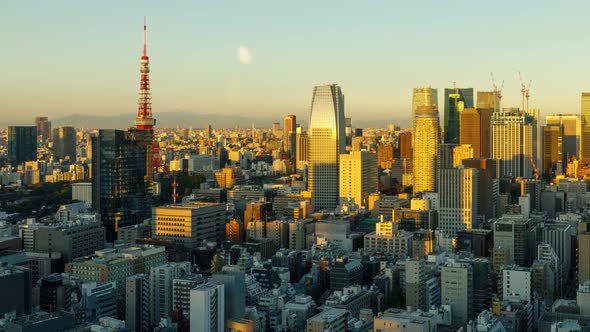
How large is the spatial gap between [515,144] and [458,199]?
492 inches

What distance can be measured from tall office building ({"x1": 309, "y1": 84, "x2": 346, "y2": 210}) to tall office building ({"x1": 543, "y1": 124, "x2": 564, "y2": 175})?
34.9 ft

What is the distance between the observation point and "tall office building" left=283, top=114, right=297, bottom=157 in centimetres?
3625

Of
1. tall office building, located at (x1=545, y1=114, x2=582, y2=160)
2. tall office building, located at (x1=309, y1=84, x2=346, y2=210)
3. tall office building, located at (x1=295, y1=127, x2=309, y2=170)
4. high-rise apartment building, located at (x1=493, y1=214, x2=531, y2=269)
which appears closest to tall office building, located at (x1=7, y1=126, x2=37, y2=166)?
tall office building, located at (x1=295, y1=127, x2=309, y2=170)

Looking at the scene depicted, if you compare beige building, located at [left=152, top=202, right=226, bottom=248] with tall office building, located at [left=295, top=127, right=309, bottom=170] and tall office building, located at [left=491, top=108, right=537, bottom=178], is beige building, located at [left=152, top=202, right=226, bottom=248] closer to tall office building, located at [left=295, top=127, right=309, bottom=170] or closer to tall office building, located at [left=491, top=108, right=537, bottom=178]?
tall office building, located at [left=295, top=127, right=309, bottom=170]

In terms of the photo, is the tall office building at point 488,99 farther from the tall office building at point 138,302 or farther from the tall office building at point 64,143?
the tall office building at point 138,302

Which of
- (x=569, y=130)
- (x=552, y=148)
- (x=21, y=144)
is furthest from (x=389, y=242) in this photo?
(x=569, y=130)

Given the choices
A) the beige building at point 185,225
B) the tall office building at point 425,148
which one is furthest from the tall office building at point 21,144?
the beige building at point 185,225

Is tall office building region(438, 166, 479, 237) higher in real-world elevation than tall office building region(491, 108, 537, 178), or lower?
lower

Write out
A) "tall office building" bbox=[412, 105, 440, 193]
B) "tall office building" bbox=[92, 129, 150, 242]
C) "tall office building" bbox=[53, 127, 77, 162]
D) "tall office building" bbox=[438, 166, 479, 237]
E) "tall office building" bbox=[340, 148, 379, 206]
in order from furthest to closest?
"tall office building" bbox=[53, 127, 77, 162] → "tall office building" bbox=[412, 105, 440, 193] → "tall office building" bbox=[340, 148, 379, 206] → "tall office building" bbox=[92, 129, 150, 242] → "tall office building" bbox=[438, 166, 479, 237]

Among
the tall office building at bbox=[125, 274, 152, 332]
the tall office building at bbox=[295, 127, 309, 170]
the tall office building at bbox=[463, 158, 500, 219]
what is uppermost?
the tall office building at bbox=[295, 127, 309, 170]

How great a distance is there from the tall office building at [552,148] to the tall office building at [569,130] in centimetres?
189

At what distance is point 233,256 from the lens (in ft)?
43.5

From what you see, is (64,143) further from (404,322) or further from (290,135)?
(404,322)

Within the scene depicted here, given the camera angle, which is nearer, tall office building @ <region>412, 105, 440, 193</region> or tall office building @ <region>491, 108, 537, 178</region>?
tall office building @ <region>412, 105, 440, 193</region>
